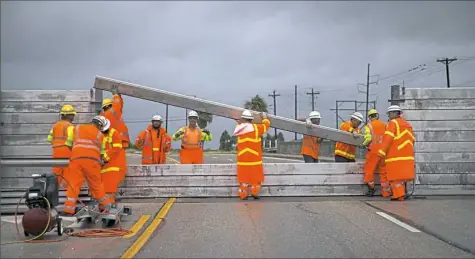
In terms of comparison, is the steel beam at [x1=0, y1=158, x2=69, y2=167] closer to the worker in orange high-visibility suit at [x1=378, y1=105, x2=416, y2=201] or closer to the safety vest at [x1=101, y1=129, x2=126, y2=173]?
the safety vest at [x1=101, y1=129, x2=126, y2=173]

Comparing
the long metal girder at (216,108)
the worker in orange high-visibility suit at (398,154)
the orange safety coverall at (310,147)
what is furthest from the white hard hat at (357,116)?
the worker in orange high-visibility suit at (398,154)

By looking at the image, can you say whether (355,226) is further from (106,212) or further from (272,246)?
(106,212)

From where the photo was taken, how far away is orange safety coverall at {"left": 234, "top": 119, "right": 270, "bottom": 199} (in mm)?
12211

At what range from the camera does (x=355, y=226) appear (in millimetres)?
8836

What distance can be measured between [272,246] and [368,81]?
64232 millimetres

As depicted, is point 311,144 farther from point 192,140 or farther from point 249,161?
point 192,140

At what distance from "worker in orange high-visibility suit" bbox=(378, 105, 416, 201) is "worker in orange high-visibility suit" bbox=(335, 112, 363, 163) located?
1777 mm

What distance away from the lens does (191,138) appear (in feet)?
45.2

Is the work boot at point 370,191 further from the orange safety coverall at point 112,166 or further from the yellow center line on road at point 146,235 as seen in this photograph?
Answer: the orange safety coverall at point 112,166

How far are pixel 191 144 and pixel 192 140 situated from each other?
4.3 inches

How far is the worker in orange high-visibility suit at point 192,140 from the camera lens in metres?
13.8

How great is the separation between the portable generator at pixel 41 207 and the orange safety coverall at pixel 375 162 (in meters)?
7.28

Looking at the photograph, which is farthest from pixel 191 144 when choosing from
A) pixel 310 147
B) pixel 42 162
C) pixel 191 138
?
pixel 42 162

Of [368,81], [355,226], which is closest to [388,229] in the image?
[355,226]
